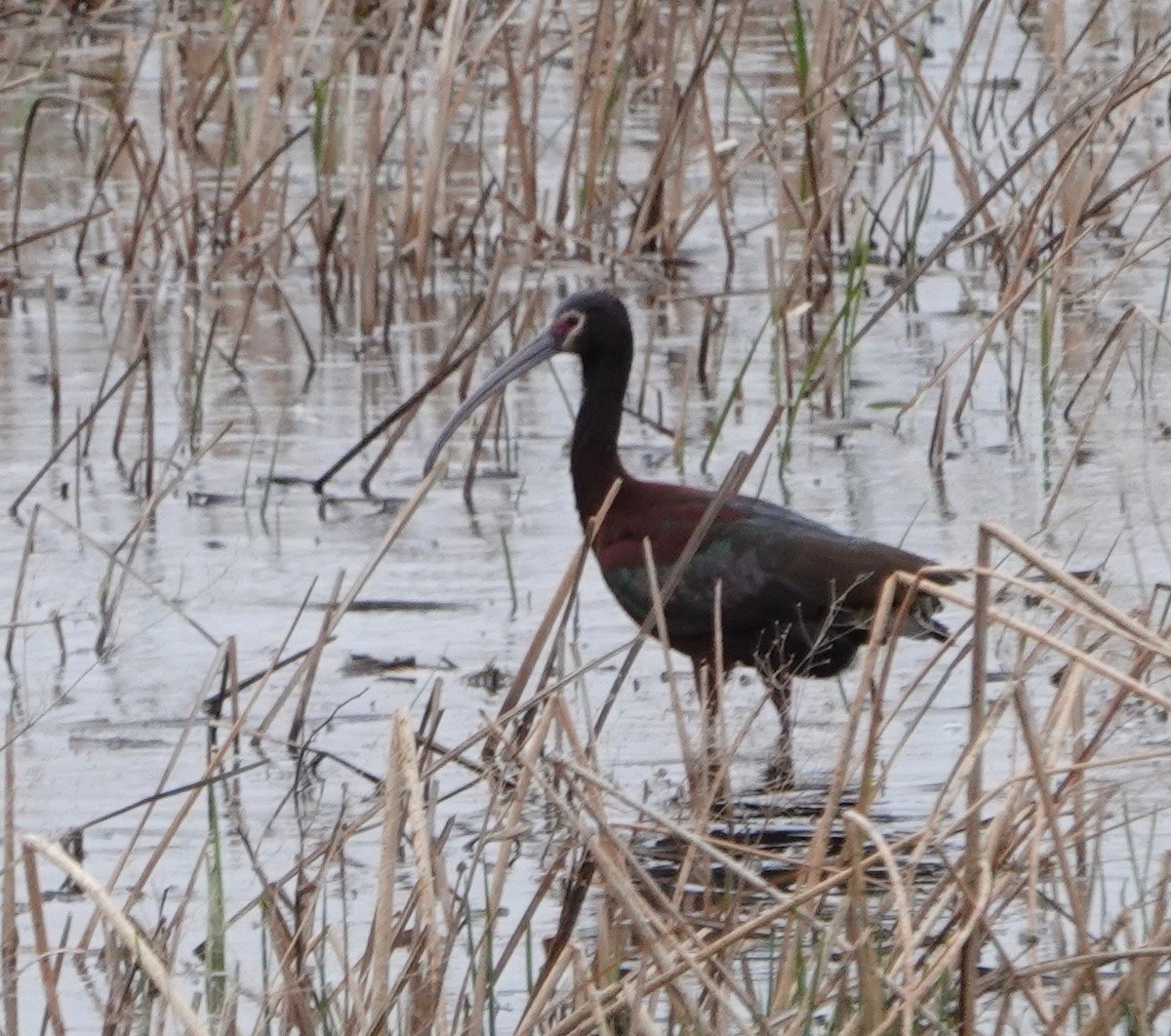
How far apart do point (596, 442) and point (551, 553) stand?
560mm

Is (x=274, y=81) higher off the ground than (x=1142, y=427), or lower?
higher

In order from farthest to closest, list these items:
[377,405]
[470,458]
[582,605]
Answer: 1. [377,405]
2. [470,458]
3. [582,605]

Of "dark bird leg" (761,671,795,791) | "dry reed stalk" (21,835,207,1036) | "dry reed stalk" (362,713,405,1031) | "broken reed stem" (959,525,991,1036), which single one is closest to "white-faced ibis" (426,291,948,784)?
"dark bird leg" (761,671,795,791)

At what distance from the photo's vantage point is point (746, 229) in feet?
27.4

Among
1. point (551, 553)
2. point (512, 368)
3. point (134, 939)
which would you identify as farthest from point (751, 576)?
point (134, 939)

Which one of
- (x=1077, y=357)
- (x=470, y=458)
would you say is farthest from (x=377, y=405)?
(x=1077, y=357)

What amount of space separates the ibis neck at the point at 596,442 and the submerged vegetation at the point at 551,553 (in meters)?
0.25

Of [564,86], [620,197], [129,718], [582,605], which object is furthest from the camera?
[564,86]

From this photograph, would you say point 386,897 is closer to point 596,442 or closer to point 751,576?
point 751,576

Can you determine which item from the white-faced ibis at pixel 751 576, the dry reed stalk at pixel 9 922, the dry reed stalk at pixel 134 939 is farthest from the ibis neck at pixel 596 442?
the dry reed stalk at pixel 134 939

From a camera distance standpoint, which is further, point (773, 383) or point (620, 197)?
point (620, 197)

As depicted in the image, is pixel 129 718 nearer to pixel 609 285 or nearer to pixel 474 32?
pixel 609 285

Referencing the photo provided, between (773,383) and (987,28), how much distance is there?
16.0ft

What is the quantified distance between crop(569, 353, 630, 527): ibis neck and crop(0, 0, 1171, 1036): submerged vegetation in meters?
0.25
